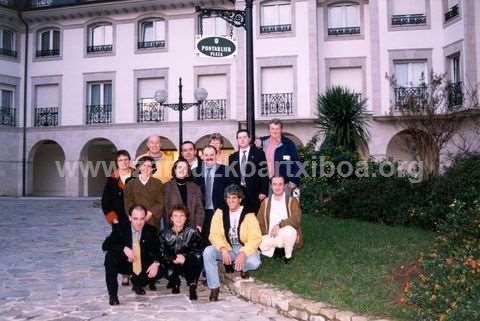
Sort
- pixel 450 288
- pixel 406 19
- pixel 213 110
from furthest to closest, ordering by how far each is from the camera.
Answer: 1. pixel 213 110
2. pixel 406 19
3. pixel 450 288

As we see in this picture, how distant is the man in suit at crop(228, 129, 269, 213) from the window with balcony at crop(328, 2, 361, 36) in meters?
16.0

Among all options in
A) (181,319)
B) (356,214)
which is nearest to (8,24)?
(356,214)

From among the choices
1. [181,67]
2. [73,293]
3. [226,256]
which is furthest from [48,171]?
[226,256]

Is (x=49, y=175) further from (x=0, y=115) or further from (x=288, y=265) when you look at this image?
(x=288, y=265)

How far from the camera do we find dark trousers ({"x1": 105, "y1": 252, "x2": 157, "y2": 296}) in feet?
19.1

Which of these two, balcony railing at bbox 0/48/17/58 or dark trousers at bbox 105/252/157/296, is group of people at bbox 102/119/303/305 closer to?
A: dark trousers at bbox 105/252/157/296

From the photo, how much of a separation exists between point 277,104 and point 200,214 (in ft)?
51.1

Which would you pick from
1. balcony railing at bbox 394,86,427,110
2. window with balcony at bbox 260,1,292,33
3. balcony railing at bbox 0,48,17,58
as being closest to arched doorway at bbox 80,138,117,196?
balcony railing at bbox 0,48,17,58

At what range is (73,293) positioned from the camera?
635cm

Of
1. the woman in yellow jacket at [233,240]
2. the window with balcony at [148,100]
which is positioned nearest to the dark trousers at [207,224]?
the woman in yellow jacket at [233,240]

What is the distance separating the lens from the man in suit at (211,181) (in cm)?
680

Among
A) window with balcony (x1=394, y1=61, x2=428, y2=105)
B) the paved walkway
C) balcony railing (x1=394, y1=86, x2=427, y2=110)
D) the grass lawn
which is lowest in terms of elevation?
the paved walkway

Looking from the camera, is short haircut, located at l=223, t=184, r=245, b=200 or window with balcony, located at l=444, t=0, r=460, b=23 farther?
window with balcony, located at l=444, t=0, r=460, b=23

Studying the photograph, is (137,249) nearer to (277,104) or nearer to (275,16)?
(277,104)
